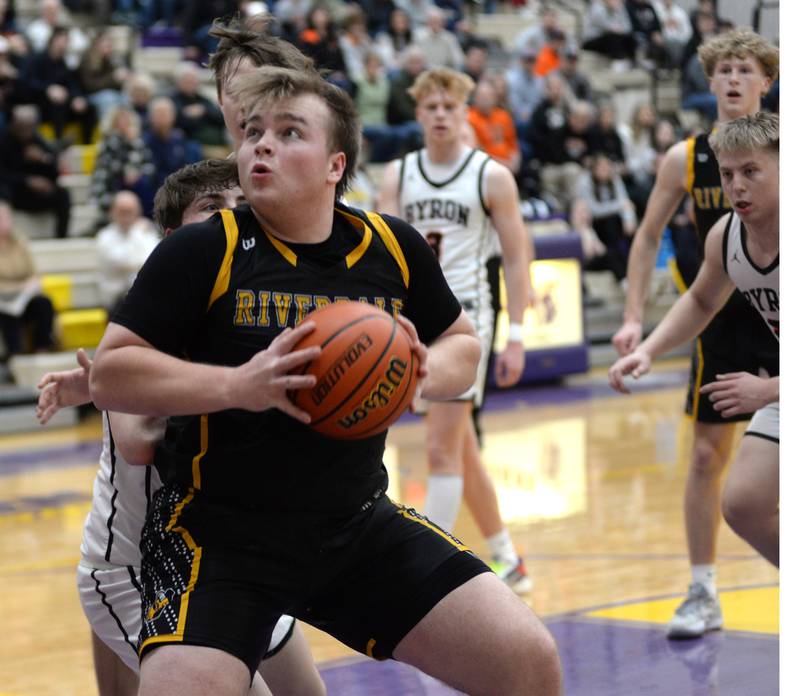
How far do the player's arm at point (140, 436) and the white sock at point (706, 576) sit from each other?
2821 millimetres

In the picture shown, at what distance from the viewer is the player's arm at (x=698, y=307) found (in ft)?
15.8

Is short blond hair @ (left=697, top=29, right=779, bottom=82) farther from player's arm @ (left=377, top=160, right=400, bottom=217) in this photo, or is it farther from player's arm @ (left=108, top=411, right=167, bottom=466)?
player's arm @ (left=108, top=411, right=167, bottom=466)

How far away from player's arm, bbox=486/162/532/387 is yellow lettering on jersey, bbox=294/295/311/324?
334cm

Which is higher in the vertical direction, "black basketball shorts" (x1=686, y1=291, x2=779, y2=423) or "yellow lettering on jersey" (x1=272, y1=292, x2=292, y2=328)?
"yellow lettering on jersey" (x1=272, y1=292, x2=292, y2=328)

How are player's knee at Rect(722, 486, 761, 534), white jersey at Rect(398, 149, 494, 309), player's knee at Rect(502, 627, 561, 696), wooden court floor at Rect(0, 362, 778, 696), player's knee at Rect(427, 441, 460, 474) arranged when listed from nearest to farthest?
player's knee at Rect(502, 627, 561, 696) → player's knee at Rect(722, 486, 761, 534) → wooden court floor at Rect(0, 362, 778, 696) → player's knee at Rect(427, 441, 460, 474) → white jersey at Rect(398, 149, 494, 309)

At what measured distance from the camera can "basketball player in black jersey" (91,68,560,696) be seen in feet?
9.69

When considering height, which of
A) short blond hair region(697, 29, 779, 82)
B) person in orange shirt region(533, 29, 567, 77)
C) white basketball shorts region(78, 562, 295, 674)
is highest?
short blond hair region(697, 29, 779, 82)

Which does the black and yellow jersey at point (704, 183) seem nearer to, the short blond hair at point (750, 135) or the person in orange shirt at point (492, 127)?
the short blond hair at point (750, 135)

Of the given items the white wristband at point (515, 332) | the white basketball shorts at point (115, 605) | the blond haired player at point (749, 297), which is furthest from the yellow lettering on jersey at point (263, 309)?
the white wristband at point (515, 332)

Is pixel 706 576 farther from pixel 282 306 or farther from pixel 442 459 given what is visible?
pixel 282 306

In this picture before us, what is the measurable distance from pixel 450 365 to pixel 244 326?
1.69 feet

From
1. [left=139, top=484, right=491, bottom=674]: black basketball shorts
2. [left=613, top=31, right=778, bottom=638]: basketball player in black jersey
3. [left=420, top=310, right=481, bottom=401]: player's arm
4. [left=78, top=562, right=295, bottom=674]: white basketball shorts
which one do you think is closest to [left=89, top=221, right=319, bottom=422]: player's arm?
[left=139, top=484, right=491, bottom=674]: black basketball shorts

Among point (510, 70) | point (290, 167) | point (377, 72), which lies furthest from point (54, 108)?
point (290, 167)

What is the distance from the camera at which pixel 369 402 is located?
292 cm
